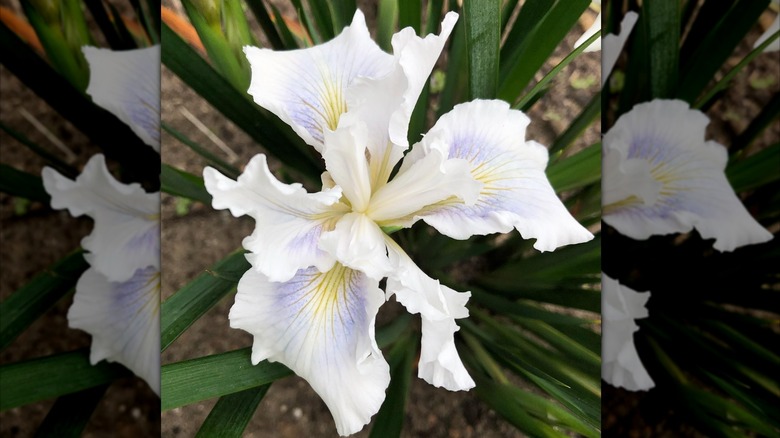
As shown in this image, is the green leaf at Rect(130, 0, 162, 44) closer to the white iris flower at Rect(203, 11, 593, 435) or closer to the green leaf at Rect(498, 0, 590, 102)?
the white iris flower at Rect(203, 11, 593, 435)

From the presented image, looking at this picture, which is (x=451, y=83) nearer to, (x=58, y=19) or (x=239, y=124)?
(x=239, y=124)

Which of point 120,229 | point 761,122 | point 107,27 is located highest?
point 761,122

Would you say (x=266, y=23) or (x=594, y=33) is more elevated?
(x=594, y=33)

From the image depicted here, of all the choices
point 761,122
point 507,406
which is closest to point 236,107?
point 507,406

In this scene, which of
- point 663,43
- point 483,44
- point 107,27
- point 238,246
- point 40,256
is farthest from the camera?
point 40,256

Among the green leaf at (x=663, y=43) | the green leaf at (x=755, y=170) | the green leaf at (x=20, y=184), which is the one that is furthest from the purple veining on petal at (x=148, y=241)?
the green leaf at (x=755, y=170)

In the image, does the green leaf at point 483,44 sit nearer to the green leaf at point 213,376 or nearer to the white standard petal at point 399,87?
the white standard petal at point 399,87

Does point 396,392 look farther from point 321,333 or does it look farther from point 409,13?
point 409,13
